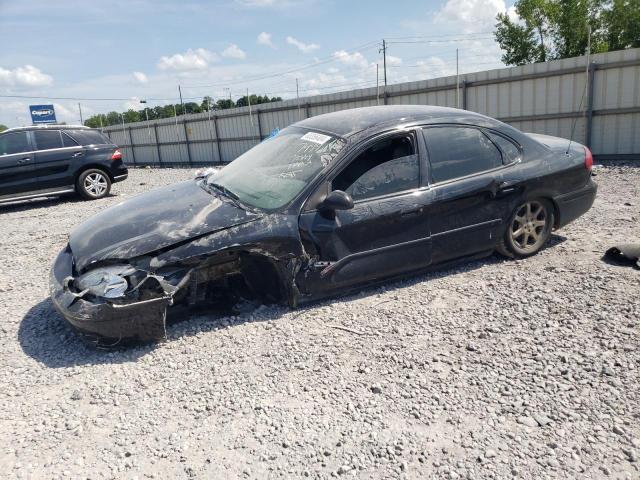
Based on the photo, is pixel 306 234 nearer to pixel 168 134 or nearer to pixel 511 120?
pixel 511 120

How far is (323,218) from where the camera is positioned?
382 cm

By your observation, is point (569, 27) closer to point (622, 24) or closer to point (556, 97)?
point (622, 24)

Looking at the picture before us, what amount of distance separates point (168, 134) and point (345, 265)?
2400 cm

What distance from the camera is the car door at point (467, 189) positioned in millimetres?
4258

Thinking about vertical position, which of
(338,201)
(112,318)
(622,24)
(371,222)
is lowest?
(112,318)

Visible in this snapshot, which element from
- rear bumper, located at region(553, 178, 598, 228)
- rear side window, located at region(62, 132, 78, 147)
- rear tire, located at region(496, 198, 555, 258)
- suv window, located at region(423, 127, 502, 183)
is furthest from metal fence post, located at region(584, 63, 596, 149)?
rear side window, located at region(62, 132, 78, 147)

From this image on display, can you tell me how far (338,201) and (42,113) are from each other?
41.9 meters

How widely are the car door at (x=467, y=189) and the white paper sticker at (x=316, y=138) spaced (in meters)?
0.87

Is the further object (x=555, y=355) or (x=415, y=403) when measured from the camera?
(x=555, y=355)

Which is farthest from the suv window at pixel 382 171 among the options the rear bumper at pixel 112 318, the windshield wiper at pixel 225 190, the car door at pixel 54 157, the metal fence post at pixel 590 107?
the car door at pixel 54 157

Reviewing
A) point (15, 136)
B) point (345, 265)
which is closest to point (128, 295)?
point (345, 265)

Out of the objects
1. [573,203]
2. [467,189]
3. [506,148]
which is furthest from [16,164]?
[573,203]

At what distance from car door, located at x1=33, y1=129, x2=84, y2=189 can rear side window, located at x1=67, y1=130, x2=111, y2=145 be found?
131 millimetres

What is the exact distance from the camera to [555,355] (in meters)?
3.11
